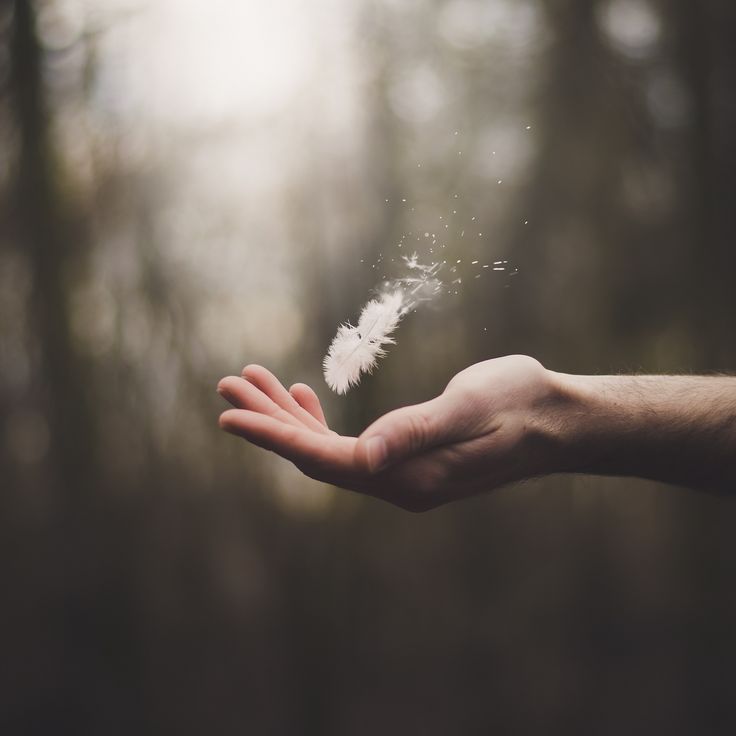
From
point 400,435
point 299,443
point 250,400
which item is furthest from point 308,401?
point 400,435

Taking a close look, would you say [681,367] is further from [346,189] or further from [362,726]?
[362,726]

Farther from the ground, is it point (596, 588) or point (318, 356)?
point (318, 356)

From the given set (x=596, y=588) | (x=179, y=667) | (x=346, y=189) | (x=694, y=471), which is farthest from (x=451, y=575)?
(x=346, y=189)

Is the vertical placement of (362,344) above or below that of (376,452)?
above

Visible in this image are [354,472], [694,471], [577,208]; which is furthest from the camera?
[577,208]

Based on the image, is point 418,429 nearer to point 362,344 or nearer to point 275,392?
point 275,392

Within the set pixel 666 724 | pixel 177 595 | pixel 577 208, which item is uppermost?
pixel 577 208
